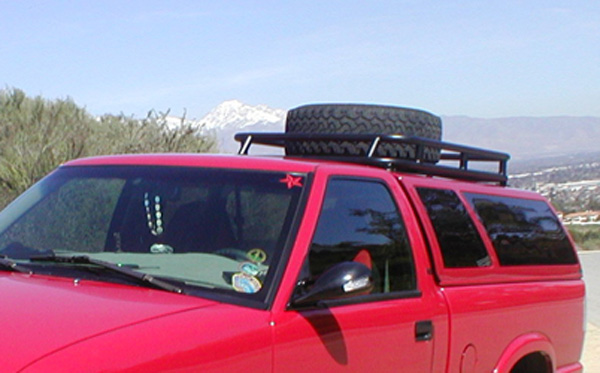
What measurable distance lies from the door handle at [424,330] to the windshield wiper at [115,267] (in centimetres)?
126

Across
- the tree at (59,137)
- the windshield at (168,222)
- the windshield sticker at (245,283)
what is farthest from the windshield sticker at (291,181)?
the tree at (59,137)

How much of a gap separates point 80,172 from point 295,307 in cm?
162

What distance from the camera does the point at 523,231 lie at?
5668mm

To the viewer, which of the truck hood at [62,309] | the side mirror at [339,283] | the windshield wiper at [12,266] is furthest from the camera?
the windshield wiper at [12,266]

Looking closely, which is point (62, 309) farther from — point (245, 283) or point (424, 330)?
point (424, 330)

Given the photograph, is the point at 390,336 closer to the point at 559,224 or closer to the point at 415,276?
the point at 415,276

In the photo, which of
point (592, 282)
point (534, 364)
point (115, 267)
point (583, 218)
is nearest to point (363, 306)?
point (115, 267)

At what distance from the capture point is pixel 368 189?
4.48 metres

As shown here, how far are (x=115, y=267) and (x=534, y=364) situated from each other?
2.86 metres

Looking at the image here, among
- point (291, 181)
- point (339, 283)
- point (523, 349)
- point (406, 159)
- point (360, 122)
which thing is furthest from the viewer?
point (360, 122)

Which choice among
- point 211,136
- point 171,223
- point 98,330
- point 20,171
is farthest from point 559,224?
point 211,136

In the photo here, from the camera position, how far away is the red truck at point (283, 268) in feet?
10.3

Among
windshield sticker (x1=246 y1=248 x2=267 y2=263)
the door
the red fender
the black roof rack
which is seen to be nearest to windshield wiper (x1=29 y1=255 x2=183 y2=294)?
windshield sticker (x1=246 y1=248 x2=267 y2=263)

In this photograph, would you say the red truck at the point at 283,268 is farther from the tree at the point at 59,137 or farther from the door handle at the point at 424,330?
the tree at the point at 59,137
